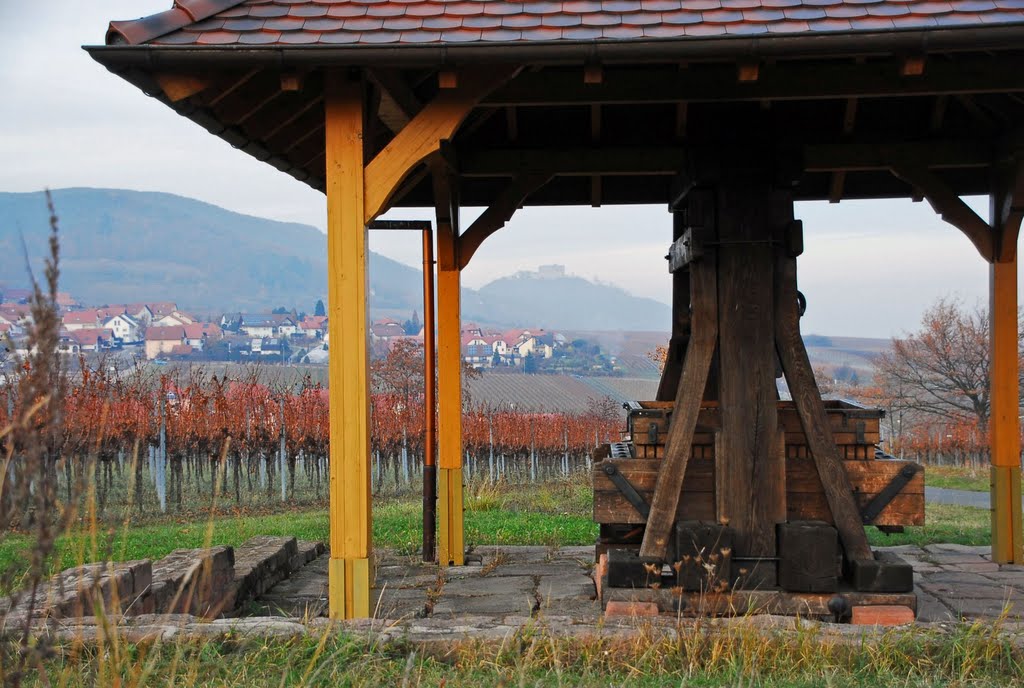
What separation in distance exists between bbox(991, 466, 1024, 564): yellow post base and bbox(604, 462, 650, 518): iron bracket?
371 centimetres

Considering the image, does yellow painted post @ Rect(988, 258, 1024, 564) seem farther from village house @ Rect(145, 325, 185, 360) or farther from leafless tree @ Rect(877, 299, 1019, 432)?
village house @ Rect(145, 325, 185, 360)

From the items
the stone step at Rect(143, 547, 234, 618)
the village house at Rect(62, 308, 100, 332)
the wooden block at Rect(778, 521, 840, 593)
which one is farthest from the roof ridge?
the village house at Rect(62, 308, 100, 332)

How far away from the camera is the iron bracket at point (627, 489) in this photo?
6.21 m

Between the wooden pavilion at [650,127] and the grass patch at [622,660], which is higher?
the wooden pavilion at [650,127]

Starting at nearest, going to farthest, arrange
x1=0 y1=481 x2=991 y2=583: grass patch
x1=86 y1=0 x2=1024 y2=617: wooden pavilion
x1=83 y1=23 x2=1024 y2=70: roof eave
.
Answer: x1=83 y1=23 x2=1024 y2=70: roof eave, x1=86 y1=0 x2=1024 y2=617: wooden pavilion, x1=0 y1=481 x2=991 y2=583: grass patch

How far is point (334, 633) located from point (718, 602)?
7.62 feet

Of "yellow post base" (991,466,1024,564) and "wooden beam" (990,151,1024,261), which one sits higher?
"wooden beam" (990,151,1024,261)

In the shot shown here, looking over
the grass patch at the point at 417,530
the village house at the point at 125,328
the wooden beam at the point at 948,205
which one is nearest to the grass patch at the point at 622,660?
the grass patch at the point at 417,530

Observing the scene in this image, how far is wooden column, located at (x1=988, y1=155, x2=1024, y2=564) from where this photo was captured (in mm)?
8070

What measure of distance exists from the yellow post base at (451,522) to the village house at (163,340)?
85286 millimetres

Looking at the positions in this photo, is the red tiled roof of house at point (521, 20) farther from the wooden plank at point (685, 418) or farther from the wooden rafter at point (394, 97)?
the wooden plank at point (685, 418)

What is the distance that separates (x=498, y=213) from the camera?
8008 millimetres

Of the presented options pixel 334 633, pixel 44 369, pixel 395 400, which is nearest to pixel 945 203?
pixel 334 633

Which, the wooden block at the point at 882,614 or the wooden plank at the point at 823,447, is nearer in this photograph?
the wooden block at the point at 882,614
